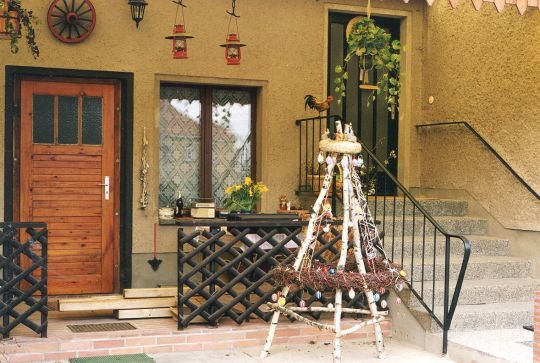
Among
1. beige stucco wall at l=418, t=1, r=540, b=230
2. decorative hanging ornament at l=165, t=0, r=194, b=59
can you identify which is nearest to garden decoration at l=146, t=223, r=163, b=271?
decorative hanging ornament at l=165, t=0, r=194, b=59

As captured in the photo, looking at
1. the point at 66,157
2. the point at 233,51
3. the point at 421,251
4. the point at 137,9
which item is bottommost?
the point at 421,251

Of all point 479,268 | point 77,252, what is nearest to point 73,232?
point 77,252

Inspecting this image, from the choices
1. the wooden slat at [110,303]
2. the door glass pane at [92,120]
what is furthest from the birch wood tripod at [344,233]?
the door glass pane at [92,120]

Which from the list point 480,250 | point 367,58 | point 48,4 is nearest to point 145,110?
point 48,4

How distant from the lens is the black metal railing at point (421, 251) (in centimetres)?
659

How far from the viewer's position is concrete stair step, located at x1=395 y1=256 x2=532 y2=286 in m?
7.52

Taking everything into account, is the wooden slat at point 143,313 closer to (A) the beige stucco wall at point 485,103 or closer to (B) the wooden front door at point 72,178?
(B) the wooden front door at point 72,178

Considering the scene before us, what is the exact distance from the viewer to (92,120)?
8203mm

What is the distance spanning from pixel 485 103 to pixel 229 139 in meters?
2.61

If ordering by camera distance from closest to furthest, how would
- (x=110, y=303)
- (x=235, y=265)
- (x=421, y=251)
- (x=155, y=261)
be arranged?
(x=235, y=265) → (x=110, y=303) → (x=421, y=251) → (x=155, y=261)

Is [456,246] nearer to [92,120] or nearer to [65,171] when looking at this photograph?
[92,120]

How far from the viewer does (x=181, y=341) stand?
662 cm

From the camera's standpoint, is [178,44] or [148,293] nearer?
[148,293]

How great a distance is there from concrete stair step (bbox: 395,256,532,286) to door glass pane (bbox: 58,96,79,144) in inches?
130
